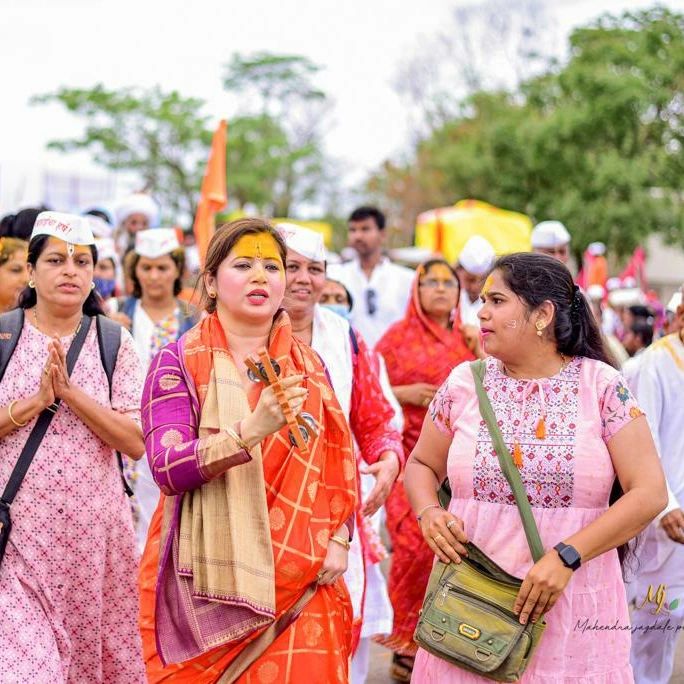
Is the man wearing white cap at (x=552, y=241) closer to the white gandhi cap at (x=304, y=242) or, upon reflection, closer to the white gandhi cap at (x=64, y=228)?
the white gandhi cap at (x=304, y=242)

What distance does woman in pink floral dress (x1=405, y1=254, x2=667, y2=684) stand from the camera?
3.61 meters

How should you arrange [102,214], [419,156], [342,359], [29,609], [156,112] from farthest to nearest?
1. [419,156]
2. [156,112]
3. [102,214]
4. [342,359]
5. [29,609]

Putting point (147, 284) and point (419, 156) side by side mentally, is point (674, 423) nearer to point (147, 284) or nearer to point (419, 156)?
point (147, 284)

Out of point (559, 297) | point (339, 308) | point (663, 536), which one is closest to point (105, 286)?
point (339, 308)

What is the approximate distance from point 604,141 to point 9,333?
25623mm

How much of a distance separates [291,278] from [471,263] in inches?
144

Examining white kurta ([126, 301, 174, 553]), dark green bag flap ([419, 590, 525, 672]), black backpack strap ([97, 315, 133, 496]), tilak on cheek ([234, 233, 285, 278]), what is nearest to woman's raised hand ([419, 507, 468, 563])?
dark green bag flap ([419, 590, 525, 672])

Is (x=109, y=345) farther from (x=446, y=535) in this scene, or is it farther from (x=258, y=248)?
(x=446, y=535)

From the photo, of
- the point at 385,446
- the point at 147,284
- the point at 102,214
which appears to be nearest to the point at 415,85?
the point at 102,214

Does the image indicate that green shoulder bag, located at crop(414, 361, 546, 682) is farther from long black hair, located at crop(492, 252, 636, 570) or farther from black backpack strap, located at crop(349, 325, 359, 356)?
black backpack strap, located at crop(349, 325, 359, 356)

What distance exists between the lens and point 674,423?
5.72m

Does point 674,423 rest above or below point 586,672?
above

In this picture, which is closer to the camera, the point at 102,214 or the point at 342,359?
the point at 342,359

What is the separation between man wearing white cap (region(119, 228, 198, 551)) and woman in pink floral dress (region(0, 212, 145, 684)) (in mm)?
2015
